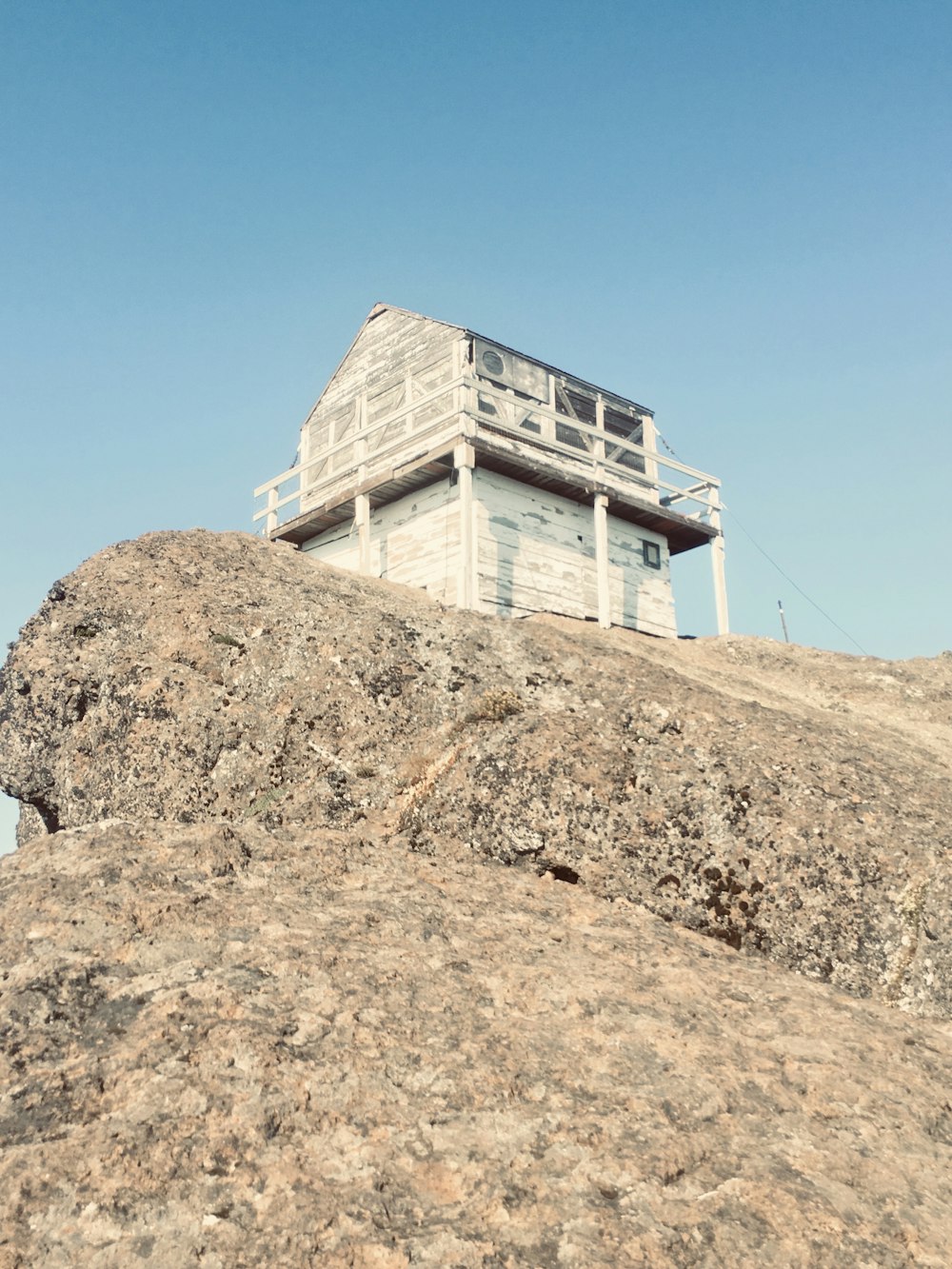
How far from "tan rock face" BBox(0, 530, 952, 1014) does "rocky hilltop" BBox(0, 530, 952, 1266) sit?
0.08 ft

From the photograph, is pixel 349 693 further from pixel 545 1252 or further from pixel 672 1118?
pixel 545 1252

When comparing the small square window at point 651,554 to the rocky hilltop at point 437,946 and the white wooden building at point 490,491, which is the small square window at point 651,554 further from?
the rocky hilltop at point 437,946

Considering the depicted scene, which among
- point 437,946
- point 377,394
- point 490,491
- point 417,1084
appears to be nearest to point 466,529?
point 490,491

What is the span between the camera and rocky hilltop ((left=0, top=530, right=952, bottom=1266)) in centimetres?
316

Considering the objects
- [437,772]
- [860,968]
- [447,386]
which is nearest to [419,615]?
[437,772]

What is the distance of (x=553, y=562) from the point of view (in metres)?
19.5

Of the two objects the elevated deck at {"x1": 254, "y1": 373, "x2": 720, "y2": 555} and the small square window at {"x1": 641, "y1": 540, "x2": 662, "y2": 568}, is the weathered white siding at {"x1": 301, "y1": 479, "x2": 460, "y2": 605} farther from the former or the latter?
the small square window at {"x1": 641, "y1": 540, "x2": 662, "y2": 568}

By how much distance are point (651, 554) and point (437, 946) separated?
18.0 metres

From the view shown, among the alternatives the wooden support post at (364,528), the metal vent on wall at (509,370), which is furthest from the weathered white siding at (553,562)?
the metal vent on wall at (509,370)

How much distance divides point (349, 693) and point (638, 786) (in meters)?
2.18

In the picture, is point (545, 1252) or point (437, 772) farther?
point (437, 772)

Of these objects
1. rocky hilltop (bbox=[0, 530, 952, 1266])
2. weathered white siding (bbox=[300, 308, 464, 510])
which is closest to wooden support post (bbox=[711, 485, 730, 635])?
weathered white siding (bbox=[300, 308, 464, 510])

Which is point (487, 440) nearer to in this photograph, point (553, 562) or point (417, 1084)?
point (553, 562)

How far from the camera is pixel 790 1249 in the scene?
121 inches
